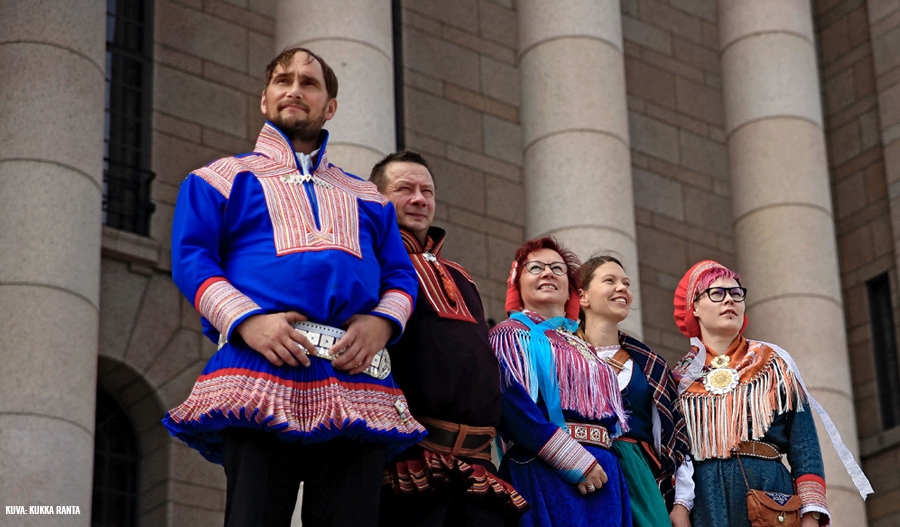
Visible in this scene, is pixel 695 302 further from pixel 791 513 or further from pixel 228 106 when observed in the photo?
pixel 228 106

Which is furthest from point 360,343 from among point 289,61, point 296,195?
point 289,61

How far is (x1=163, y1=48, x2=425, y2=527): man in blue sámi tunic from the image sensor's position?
5.36 metres

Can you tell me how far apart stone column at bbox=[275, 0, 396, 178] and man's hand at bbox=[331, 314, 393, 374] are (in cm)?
591

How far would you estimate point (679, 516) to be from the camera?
7.45 m

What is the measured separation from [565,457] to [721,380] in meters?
1.54

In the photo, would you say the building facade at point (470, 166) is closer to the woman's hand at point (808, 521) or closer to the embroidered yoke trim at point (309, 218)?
the embroidered yoke trim at point (309, 218)

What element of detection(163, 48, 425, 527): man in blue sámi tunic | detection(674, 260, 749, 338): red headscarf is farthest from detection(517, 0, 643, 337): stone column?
detection(163, 48, 425, 527): man in blue sámi tunic

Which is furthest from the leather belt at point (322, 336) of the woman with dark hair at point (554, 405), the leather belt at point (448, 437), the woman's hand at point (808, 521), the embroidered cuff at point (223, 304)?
the woman's hand at point (808, 521)

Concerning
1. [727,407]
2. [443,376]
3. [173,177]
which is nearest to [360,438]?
[443,376]

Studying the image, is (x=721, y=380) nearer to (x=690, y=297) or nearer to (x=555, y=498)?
(x=690, y=297)

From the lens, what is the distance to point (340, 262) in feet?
18.5

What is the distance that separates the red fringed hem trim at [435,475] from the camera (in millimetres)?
5891

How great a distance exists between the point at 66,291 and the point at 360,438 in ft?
17.3

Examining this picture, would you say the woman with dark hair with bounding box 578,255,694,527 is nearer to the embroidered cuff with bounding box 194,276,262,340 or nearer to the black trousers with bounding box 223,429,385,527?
the black trousers with bounding box 223,429,385,527
